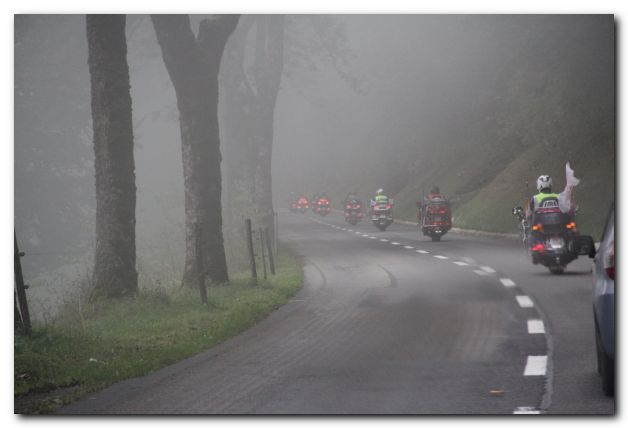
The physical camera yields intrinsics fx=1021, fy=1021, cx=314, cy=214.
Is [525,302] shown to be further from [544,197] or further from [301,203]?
[301,203]

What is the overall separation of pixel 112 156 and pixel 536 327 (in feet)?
24.2

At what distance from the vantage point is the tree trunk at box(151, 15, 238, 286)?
1886 centimetres

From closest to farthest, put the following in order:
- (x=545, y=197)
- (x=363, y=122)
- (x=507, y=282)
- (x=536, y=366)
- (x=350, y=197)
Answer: (x=536, y=366) → (x=507, y=282) → (x=545, y=197) → (x=363, y=122) → (x=350, y=197)

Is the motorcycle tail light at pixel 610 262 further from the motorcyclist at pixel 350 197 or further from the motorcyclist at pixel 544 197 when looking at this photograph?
the motorcyclist at pixel 350 197

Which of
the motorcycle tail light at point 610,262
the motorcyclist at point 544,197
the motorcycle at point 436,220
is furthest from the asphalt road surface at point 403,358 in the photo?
the motorcycle at point 436,220

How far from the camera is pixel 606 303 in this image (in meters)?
7.66

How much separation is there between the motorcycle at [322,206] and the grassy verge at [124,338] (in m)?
43.0

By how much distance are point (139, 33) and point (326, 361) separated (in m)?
12.0

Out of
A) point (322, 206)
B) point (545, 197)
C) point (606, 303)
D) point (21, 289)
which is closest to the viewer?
point (606, 303)

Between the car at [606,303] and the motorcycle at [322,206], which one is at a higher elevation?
the car at [606,303]

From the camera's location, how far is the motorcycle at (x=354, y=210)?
166 ft

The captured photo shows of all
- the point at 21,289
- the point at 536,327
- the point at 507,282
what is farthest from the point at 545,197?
the point at 21,289

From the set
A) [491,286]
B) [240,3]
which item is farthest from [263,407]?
[491,286]

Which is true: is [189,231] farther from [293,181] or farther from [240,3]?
[293,181]
